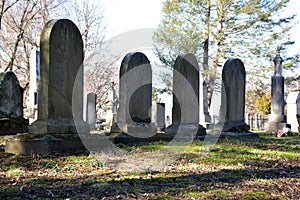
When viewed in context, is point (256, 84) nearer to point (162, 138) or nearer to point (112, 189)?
point (162, 138)

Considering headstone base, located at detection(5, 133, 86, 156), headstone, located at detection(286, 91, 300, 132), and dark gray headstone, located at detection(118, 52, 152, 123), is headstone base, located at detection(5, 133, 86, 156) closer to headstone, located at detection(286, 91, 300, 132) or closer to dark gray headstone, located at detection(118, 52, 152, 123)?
dark gray headstone, located at detection(118, 52, 152, 123)

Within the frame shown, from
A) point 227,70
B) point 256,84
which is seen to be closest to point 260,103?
point 256,84

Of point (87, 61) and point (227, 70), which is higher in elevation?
point (87, 61)

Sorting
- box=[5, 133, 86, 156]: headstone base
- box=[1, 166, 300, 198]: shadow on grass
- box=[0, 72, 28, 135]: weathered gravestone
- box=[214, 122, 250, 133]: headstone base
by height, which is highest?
box=[0, 72, 28, 135]: weathered gravestone

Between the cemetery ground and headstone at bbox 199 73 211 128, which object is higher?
headstone at bbox 199 73 211 128

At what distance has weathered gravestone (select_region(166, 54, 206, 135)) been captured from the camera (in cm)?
834

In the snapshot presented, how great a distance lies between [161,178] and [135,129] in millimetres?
3918

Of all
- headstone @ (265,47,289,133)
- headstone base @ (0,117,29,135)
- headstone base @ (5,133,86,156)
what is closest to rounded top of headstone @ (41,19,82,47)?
headstone base @ (5,133,86,156)

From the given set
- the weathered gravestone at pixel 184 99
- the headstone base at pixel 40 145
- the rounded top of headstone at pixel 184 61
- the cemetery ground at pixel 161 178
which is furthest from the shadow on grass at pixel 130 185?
the rounded top of headstone at pixel 184 61

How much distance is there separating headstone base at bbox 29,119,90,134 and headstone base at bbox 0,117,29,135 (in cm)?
256

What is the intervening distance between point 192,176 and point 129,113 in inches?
163

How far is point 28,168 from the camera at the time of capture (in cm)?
452

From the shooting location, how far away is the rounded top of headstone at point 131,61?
8062 mm

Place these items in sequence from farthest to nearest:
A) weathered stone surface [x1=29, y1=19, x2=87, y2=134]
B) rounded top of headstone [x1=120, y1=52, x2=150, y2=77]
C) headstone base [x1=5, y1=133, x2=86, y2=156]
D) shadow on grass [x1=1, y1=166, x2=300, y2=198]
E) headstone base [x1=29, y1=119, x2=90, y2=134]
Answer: rounded top of headstone [x1=120, y1=52, x2=150, y2=77]
weathered stone surface [x1=29, y1=19, x2=87, y2=134]
headstone base [x1=29, y1=119, x2=90, y2=134]
headstone base [x1=5, y1=133, x2=86, y2=156]
shadow on grass [x1=1, y1=166, x2=300, y2=198]
